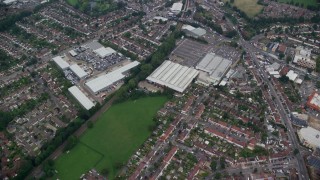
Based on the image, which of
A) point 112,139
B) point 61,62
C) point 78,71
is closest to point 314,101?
point 112,139

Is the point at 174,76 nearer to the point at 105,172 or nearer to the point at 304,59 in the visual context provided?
the point at 105,172

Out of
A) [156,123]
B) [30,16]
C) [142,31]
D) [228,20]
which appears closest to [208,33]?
[228,20]

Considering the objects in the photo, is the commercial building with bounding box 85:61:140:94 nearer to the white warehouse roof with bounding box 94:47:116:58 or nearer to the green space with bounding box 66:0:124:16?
the white warehouse roof with bounding box 94:47:116:58

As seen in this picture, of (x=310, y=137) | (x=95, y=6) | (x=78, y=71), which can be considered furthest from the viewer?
(x=95, y=6)

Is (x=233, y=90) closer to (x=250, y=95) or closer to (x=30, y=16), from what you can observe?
(x=250, y=95)

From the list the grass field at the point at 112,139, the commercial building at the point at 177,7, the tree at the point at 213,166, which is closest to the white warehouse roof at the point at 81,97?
the grass field at the point at 112,139

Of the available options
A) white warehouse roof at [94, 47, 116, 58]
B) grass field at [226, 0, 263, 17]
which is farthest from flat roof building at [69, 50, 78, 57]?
grass field at [226, 0, 263, 17]
